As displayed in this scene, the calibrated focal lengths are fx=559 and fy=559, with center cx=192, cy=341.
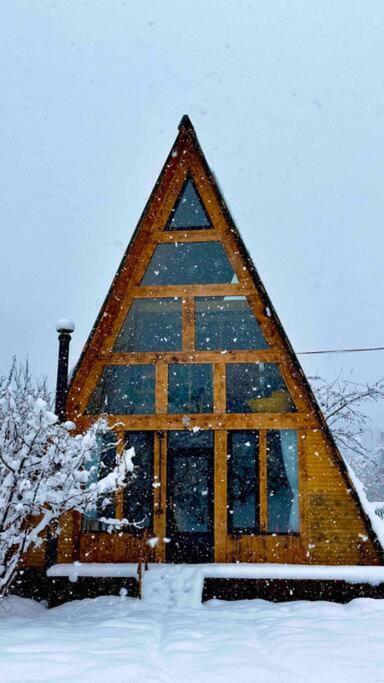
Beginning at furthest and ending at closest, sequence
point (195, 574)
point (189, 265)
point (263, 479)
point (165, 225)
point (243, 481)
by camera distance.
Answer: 1. point (165, 225)
2. point (189, 265)
3. point (243, 481)
4. point (263, 479)
5. point (195, 574)

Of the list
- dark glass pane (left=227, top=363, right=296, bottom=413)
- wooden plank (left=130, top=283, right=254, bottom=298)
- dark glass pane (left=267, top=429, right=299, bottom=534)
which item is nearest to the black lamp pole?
wooden plank (left=130, top=283, right=254, bottom=298)

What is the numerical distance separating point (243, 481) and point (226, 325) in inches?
111

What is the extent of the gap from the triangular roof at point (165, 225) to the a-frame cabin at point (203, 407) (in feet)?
0.08

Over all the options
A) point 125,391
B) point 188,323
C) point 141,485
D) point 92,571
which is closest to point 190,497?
point 141,485

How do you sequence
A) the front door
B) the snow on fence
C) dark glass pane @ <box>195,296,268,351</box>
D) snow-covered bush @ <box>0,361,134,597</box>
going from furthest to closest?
dark glass pane @ <box>195,296,268,351</box> → the front door → the snow on fence → snow-covered bush @ <box>0,361,134,597</box>

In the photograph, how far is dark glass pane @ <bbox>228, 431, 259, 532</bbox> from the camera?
9.70m

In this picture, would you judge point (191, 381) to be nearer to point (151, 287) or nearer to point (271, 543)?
point (151, 287)

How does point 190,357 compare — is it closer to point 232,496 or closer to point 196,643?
point 232,496

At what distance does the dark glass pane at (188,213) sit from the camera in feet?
35.3

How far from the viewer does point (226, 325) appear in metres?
10.4

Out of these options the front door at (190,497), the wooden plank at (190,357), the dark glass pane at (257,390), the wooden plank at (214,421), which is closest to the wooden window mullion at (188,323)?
the wooden plank at (190,357)

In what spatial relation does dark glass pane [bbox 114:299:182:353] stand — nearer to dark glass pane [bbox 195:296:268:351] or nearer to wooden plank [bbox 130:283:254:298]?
wooden plank [bbox 130:283:254:298]

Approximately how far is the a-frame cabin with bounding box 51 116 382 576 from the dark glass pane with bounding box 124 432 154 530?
0.02 meters

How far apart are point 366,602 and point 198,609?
2.59m
